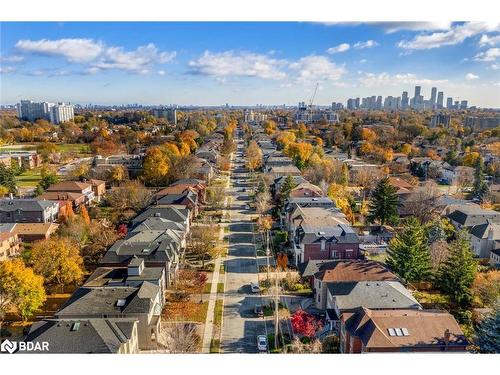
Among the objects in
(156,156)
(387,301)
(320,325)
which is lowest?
(320,325)

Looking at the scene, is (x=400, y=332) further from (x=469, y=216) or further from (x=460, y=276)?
(x=469, y=216)

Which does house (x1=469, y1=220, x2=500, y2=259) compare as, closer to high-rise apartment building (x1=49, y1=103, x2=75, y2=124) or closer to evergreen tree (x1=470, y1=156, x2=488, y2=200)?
evergreen tree (x1=470, y1=156, x2=488, y2=200)

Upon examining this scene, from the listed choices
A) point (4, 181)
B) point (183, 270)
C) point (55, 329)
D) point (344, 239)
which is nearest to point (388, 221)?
point (344, 239)

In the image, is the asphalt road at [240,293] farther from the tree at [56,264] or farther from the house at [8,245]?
the house at [8,245]

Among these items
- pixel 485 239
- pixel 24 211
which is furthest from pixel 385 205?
pixel 24 211

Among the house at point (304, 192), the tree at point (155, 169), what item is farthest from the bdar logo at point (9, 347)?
the tree at point (155, 169)

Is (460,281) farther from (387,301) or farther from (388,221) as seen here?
(388,221)

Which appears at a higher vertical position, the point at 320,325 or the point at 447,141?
the point at 447,141
